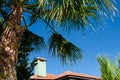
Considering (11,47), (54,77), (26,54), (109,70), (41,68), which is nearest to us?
(109,70)

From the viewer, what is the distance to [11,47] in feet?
21.5

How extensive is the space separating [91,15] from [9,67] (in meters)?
3.41

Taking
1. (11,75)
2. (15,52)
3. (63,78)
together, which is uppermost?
(15,52)

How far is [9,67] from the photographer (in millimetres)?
6402

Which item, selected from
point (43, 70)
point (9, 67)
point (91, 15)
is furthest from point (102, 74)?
point (43, 70)

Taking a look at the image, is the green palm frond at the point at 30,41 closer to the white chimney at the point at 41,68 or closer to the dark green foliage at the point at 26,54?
the dark green foliage at the point at 26,54

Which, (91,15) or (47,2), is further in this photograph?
(91,15)

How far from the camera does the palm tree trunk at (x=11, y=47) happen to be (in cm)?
637

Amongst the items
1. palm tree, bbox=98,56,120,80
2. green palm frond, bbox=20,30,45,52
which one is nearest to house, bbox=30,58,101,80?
green palm frond, bbox=20,30,45,52

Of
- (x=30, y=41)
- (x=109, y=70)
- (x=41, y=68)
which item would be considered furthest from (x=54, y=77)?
(x=109, y=70)

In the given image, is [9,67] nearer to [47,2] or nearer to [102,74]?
[47,2]

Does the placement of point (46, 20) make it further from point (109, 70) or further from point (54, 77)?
point (54, 77)

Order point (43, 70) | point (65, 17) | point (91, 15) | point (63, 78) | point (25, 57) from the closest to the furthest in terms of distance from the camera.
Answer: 1. point (65, 17)
2. point (91, 15)
3. point (25, 57)
4. point (63, 78)
5. point (43, 70)

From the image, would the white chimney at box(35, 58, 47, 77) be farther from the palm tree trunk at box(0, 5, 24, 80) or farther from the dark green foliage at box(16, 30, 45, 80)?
the palm tree trunk at box(0, 5, 24, 80)
